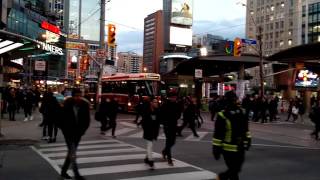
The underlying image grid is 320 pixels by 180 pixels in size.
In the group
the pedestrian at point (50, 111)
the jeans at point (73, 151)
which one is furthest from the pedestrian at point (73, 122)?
the pedestrian at point (50, 111)

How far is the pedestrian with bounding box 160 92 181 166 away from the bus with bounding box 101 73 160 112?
2263 cm

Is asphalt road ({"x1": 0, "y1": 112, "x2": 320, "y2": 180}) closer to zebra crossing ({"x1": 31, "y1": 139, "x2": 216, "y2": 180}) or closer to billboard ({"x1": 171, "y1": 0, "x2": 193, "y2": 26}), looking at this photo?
zebra crossing ({"x1": 31, "y1": 139, "x2": 216, "y2": 180})

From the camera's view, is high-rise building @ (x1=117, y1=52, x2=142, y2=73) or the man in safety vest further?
high-rise building @ (x1=117, y1=52, x2=142, y2=73)

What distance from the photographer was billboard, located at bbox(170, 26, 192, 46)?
73.2m

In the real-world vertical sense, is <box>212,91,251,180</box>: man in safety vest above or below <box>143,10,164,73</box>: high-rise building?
below

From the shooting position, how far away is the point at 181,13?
255ft

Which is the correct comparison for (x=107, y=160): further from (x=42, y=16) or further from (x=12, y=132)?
(x=42, y=16)

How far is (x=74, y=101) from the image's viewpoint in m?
9.59

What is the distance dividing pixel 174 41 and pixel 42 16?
32.6 metres

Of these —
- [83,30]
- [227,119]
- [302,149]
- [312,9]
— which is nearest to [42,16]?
[83,30]

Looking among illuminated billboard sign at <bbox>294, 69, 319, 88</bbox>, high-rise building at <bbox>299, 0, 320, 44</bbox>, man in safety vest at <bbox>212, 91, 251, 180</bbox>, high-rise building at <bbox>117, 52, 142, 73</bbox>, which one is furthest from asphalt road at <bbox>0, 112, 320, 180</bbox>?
high-rise building at <bbox>117, 52, 142, 73</bbox>

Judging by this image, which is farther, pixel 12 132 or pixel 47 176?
pixel 12 132

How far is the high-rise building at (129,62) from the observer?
143750mm

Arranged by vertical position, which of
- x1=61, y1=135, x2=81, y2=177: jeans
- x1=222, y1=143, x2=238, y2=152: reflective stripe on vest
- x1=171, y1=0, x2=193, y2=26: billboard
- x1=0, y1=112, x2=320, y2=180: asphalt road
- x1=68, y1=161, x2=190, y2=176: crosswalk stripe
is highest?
x1=171, y1=0, x2=193, y2=26: billboard
